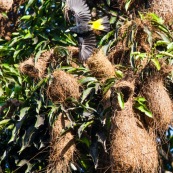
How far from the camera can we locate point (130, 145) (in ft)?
7.95

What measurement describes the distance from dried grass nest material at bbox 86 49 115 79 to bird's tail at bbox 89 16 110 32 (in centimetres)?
32

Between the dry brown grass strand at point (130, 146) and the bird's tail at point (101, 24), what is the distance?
62cm

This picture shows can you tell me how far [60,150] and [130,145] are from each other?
284 millimetres

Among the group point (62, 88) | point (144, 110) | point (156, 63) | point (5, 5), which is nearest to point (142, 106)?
point (144, 110)

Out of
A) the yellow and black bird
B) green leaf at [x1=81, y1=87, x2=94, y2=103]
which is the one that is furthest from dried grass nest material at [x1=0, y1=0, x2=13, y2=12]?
green leaf at [x1=81, y1=87, x2=94, y2=103]

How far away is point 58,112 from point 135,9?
2.55 feet

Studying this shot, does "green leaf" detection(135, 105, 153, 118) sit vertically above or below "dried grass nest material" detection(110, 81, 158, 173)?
above

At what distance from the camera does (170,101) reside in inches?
102

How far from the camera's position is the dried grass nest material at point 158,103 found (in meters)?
2.51

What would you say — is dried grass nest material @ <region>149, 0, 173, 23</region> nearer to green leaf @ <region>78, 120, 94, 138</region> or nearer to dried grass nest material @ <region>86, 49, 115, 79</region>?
dried grass nest material @ <region>86, 49, 115, 79</region>

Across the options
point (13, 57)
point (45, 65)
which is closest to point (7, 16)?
point (13, 57)

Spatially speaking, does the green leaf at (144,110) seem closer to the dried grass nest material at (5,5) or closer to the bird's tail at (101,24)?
the bird's tail at (101,24)

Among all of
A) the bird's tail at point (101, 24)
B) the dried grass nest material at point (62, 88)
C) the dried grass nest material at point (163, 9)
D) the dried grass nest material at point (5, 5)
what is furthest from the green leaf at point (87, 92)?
the dried grass nest material at point (5, 5)

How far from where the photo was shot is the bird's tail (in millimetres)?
3006
